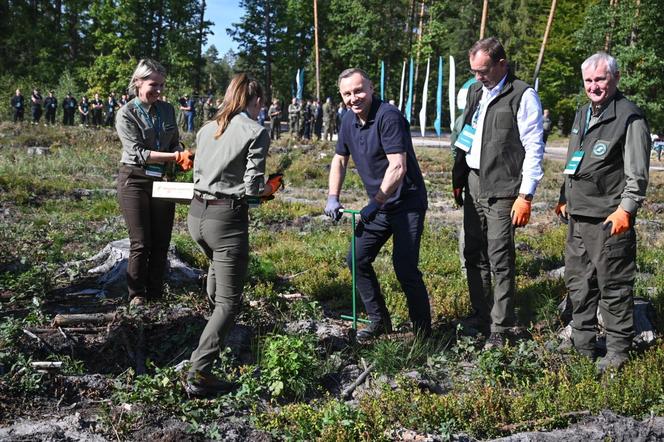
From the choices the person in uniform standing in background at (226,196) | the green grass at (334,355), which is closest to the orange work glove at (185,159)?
the person in uniform standing in background at (226,196)

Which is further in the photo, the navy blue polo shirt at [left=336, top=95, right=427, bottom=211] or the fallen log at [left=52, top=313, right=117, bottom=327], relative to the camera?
the fallen log at [left=52, top=313, right=117, bottom=327]

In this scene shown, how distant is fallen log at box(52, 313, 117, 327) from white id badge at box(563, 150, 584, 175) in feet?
11.7

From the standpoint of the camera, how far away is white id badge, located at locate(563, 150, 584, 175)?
4.27m

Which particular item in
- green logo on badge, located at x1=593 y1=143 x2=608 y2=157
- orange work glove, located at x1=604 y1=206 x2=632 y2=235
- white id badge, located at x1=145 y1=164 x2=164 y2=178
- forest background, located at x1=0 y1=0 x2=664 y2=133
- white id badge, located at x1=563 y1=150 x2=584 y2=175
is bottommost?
orange work glove, located at x1=604 y1=206 x2=632 y2=235

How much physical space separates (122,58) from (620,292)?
48842 mm

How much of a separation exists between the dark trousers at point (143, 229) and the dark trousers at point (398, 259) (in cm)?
172

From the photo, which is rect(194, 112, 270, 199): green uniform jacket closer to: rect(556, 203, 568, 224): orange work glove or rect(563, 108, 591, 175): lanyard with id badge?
rect(563, 108, 591, 175): lanyard with id badge

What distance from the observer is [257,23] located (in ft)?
170

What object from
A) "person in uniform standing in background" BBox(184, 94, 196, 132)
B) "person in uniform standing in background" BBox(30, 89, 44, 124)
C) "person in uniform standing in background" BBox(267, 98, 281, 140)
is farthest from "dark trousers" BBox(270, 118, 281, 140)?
"person in uniform standing in background" BBox(30, 89, 44, 124)

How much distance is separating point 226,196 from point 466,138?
6.91 ft

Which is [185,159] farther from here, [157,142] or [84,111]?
[84,111]

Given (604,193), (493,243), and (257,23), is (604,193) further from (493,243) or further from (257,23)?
(257,23)

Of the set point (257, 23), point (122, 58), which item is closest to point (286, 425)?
point (122, 58)

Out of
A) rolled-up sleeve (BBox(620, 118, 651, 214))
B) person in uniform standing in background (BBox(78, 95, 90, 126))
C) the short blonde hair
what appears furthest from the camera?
person in uniform standing in background (BBox(78, 95, 90, 126))
